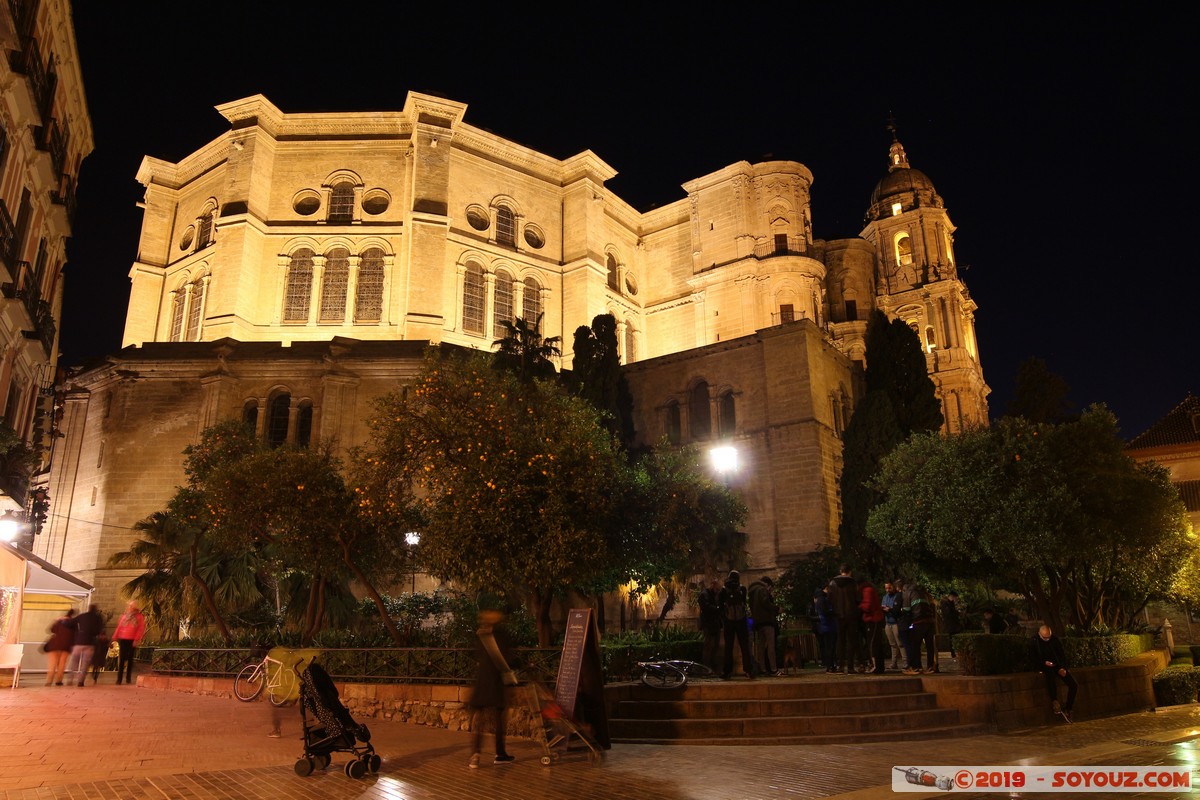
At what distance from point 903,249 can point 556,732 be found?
1922 inches

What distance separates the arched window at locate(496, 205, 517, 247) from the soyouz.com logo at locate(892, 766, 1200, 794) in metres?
33.6

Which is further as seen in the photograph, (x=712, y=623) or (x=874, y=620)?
(x=712, y=623)

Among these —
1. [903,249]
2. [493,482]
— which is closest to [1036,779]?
[493,482]

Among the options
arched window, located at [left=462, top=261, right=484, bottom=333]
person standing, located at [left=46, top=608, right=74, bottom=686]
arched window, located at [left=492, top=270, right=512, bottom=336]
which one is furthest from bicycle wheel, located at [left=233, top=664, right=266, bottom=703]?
arched window, located at [left=492, top=270, right=512, bottom=336]

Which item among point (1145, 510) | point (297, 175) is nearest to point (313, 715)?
point (1145, 510)

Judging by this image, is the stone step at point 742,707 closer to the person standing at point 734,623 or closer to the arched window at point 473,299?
the person standing at point 734,623

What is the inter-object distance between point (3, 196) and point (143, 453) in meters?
14.0

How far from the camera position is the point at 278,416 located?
2925cm

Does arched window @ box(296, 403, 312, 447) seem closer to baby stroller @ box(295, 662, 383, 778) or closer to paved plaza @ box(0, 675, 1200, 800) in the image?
paved plaza @ box(0, 675, 1200, 800)

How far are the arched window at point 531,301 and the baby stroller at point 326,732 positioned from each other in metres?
29.5

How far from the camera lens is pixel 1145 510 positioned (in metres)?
17.6

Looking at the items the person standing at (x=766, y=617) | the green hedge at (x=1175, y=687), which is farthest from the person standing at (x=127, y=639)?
the green hedge at (x=1175, y=687)

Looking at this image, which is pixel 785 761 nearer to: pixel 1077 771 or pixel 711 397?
pixel 1077 771

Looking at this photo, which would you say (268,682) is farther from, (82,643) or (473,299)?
(473,299)
